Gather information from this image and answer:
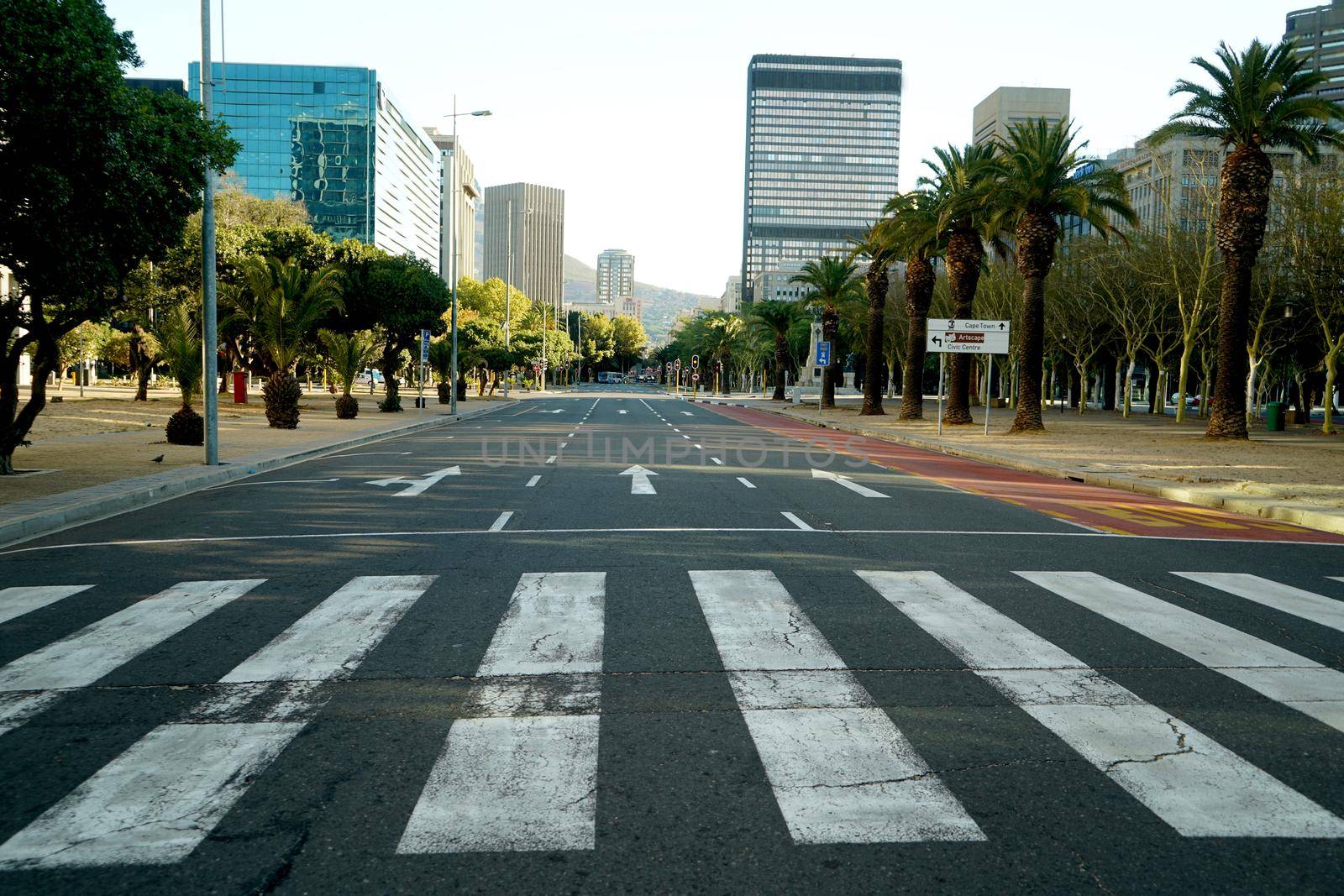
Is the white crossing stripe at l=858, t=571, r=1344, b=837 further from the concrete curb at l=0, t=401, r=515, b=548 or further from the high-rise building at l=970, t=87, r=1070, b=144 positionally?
the high-rise building at l=970, t=87, r=1070, b=144

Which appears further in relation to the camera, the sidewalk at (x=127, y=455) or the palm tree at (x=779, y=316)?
the palm tree at (x=779, y=316)

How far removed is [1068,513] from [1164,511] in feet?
5.87

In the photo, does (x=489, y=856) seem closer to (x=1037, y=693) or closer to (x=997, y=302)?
(x=1037, y=693)

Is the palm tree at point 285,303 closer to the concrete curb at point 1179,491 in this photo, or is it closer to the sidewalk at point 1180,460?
the sidewalk at point 1180,460

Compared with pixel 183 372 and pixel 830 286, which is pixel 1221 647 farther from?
pixel 830 286

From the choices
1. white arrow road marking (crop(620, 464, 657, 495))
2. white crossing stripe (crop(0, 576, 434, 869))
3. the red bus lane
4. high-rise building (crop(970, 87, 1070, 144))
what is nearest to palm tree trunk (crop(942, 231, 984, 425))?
the red bus lane

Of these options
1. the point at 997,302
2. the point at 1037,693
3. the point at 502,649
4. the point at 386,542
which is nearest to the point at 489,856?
the point at 502,649

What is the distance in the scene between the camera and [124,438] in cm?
2475

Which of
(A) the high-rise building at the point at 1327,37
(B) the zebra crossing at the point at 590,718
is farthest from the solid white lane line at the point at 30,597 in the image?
(A) the high-rise building at the point at 1327,37

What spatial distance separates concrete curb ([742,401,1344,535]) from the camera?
13.1 m

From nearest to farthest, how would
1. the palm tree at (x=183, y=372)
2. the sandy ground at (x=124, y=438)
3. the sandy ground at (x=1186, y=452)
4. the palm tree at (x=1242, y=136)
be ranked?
the sandy ground at (x=124, y=438) < the sandy ground at (x=1186, y=452) < the palm tree at (x=183, y=372) < the palm tree at (x=1242, y=136)

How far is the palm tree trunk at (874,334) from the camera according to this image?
47125 mm

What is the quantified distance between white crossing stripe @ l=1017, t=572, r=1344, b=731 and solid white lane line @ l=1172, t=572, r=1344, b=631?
80cm

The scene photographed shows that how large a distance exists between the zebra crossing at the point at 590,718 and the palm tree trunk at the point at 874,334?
4032cm
